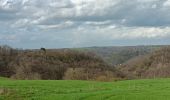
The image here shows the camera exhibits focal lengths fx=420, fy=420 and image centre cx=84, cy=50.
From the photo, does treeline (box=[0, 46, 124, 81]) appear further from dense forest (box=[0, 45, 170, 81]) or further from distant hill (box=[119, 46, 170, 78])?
distant hill (box=[119, 46, 170, 78])

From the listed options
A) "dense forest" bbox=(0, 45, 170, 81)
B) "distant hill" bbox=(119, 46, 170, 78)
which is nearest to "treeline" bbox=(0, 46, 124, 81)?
"dense forest" bbox=(0, 45, 170, 81)

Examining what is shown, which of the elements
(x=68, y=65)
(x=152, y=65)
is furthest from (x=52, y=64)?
(x=152, y=65)

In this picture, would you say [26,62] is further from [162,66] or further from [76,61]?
[162,66]

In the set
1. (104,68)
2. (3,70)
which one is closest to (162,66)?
(104,68)

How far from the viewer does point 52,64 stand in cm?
13112

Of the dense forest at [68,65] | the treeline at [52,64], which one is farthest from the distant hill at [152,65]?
the treeline at [52,64]

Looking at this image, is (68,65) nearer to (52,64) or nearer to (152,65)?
(52,64)

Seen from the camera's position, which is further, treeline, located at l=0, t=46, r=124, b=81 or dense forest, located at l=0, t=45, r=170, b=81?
dense forest, located at l=0, t=45, r=170, b=81

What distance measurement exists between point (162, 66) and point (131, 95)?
11761 cm

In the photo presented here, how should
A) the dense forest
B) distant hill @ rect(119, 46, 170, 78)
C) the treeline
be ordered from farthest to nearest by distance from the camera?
distant hill @ rect(119, 46, 170, 78)
the dense forest
the treeline

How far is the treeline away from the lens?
110 meters

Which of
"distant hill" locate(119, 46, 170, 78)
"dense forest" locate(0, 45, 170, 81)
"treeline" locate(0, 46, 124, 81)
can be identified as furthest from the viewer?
"distant hill" locate(119, 46, 170, 78)

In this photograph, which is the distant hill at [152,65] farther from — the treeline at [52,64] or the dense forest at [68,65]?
the treeline at [52,64]

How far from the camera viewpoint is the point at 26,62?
123312 millimetres
